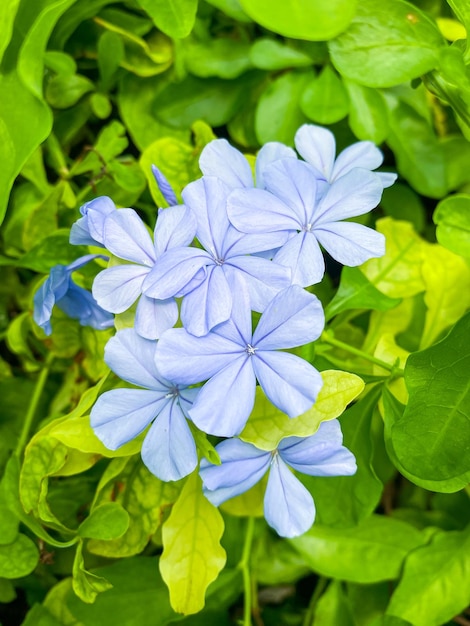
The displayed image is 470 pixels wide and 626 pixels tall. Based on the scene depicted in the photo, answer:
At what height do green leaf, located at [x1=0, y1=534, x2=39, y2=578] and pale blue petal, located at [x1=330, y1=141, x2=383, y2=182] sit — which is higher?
pale blue petal, located at [x1=330, y1=141, x2=383, y2=182]

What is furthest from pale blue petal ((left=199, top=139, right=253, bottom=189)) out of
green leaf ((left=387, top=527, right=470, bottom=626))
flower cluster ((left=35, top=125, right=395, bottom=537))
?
green leaf ((left=387, top=527, right=470, bottom=626))

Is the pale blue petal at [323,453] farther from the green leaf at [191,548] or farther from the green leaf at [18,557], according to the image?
the green leaf at [18,557]

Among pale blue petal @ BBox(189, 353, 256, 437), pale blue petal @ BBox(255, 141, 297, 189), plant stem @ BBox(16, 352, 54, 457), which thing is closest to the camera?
pale blue petal @ BBox(189, 353, 256, 437)

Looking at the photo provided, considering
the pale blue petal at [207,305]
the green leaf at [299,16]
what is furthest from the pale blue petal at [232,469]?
the green leaf at [299,16]

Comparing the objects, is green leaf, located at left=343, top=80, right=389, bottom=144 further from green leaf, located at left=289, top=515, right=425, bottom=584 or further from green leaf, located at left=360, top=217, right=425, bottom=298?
green leaf, located at left=289, top=515, right=425, bottom=584

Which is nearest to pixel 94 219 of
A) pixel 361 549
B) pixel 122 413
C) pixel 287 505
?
pixel 122 413
